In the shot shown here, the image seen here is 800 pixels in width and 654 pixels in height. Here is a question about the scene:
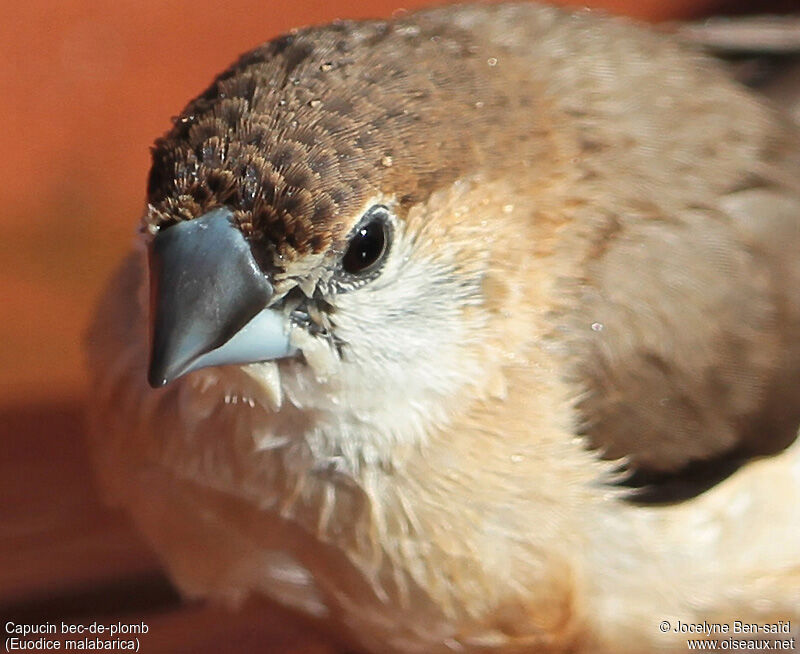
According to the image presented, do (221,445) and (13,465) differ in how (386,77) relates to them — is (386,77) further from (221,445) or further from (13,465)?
(13,465)

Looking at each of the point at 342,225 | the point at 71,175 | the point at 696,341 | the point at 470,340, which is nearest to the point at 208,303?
the point at 342,225

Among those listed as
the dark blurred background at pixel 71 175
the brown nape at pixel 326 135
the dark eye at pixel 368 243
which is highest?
the brown nape at pixel 326 135

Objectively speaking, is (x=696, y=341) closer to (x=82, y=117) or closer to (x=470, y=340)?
(x=470, y=340)

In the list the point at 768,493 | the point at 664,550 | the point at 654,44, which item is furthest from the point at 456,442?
the point at 654,44

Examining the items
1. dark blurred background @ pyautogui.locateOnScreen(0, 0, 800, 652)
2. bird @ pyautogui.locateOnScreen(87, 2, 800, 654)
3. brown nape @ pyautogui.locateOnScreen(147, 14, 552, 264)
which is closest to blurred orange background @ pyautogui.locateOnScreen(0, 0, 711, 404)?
dark blurred background @ pyautogui.locateOnScreen(0, 0, 800, 652)

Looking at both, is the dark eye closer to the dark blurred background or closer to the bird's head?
the bird's head

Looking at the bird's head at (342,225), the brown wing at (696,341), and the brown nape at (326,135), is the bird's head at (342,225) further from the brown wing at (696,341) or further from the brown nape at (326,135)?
the brown wing at (696,341)

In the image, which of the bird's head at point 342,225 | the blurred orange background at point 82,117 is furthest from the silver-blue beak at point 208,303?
the blurred orange background at point 82,117
